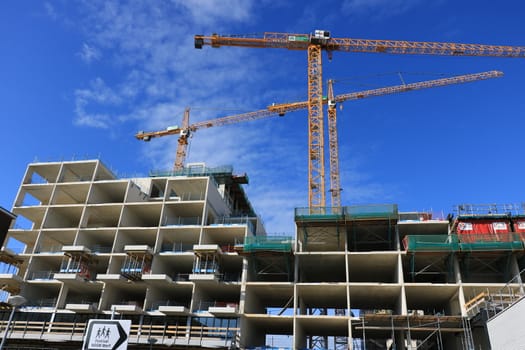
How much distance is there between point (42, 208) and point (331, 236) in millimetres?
38263

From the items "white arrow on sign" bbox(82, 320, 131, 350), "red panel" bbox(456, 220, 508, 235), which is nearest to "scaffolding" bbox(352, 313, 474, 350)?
"red panel" bbox(456, 220, 508, 235)

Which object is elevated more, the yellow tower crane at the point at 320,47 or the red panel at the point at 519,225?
the yellow tower crane at the point at 320,47

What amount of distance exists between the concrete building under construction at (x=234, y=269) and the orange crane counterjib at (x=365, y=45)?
33199 millimetres

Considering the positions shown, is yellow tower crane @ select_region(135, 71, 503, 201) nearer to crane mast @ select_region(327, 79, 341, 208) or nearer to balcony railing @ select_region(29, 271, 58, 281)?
crane mast @ select_region(327, 79, 341, 208)

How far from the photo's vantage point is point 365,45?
248ft

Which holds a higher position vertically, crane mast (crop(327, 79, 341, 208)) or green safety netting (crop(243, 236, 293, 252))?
crane mast (crop(327, 79, 341, 208))

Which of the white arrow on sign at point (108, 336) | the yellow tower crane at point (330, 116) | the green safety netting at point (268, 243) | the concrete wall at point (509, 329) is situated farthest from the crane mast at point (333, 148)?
the white arrow on sign at point (108, 336)

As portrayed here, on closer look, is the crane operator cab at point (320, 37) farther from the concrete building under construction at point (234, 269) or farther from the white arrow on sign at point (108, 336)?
the white arrow on sign at point (108, 336)

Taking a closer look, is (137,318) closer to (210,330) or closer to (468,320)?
(210,330)

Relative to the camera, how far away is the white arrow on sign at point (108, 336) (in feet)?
40.3

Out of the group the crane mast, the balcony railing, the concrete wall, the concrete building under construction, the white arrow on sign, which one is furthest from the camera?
the crane mast

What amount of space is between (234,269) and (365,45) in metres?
48.3

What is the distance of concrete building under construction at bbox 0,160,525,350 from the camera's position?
4156cm

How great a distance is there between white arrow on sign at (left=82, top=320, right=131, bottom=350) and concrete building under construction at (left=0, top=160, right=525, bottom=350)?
29641 millimetres
